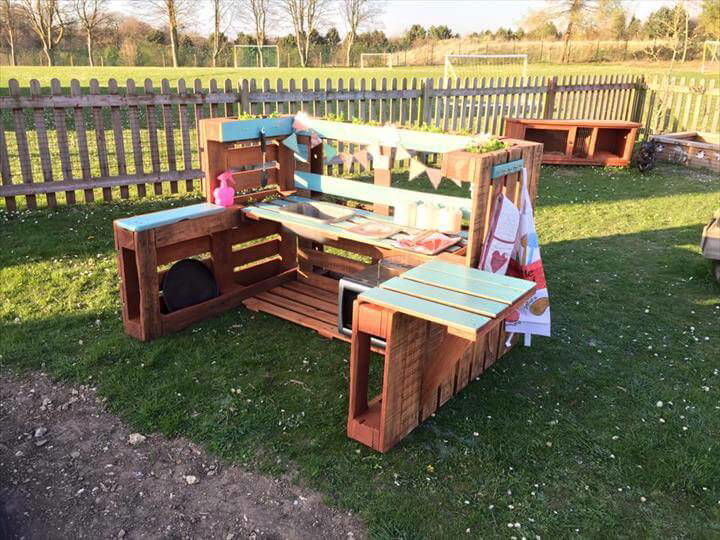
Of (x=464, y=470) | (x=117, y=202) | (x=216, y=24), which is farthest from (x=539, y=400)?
(x=216, y=24)

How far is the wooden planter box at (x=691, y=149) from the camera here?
1217 cm

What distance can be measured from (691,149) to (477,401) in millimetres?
10878

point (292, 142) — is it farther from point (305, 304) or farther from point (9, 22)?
point (9, 22)

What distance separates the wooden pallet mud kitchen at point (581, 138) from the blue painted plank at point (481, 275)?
9015 mm

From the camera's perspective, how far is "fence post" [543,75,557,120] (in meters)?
13.9

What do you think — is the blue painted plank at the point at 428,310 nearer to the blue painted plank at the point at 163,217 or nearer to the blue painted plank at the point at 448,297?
the blue painted plank at the point at 448,297

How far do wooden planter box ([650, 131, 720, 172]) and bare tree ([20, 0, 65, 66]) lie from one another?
49905mm

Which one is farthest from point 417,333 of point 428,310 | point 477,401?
point 477,401

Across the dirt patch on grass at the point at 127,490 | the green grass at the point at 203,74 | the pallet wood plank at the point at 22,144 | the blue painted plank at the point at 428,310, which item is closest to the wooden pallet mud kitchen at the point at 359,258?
the blue painted plank at the point at 428,310

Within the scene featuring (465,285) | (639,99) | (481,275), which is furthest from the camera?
(639,99)

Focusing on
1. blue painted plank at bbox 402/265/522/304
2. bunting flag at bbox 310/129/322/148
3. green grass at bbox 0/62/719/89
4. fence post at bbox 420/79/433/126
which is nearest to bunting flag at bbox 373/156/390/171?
bunting flag at bbox 310/129/322/148

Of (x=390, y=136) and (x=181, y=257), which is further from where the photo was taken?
(x=181, y=257)

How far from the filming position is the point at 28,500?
3.15m

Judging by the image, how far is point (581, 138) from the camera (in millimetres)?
12500
